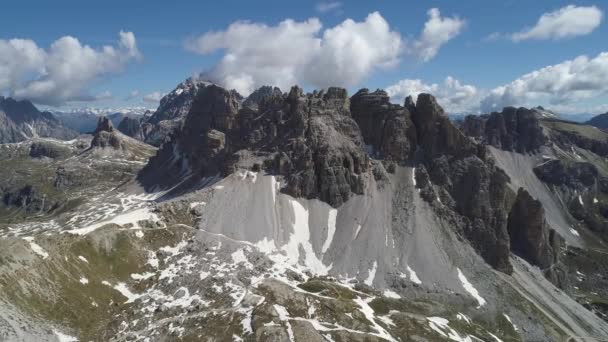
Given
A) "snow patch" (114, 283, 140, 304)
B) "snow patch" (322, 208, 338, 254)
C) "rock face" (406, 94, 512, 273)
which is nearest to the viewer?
"snow patch" (114, 283, 140, 304)

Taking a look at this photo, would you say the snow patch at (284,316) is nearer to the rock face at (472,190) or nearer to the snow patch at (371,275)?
the snow patch at (371,275)

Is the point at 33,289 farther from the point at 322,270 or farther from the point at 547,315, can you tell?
the point at 547,315

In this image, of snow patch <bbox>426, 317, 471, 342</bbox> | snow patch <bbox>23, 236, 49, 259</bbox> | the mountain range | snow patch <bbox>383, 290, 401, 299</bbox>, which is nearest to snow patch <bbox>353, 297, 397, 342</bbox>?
the mountain range

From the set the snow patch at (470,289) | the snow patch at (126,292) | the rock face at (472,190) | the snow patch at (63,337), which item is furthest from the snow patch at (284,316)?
the rock face at (472,190)

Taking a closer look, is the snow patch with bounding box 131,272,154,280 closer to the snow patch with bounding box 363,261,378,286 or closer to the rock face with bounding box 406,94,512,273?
the snow patch with bounding box 363,261,378,286

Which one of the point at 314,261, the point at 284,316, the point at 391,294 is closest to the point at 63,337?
the point at 284,316

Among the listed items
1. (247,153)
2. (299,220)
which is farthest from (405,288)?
(247,153)

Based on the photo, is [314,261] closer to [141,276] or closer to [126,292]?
[141,276]

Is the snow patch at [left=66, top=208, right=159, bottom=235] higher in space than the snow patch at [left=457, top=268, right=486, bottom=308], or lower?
higher
